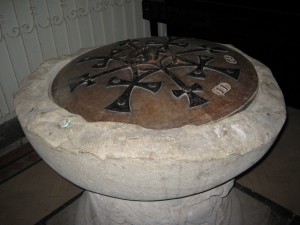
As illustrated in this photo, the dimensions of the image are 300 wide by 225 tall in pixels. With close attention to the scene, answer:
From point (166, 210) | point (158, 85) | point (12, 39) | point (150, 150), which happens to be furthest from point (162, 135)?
point (12, 39)

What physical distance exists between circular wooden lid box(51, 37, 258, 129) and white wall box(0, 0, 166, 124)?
1.17 m

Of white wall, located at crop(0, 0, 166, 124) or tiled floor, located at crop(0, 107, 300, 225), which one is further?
white wall, located at crop(0, 0, 166, 124)

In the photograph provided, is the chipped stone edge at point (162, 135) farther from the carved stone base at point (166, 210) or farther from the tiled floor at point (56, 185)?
the tiled floor at point (56, 185)

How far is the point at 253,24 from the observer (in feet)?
7.08

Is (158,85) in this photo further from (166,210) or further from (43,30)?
(43,30)

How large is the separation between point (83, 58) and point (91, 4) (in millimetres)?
1524

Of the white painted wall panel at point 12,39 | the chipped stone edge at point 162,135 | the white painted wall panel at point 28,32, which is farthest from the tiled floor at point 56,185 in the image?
the chipped stone edge at point 162,135

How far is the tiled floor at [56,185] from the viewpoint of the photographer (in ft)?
6.24

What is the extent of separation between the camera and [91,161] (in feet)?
3.19

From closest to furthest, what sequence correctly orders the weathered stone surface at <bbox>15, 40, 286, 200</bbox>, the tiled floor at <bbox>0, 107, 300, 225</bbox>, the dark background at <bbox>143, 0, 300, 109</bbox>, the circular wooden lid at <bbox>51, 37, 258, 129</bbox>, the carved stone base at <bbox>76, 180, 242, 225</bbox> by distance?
the weathered stone surface at <bbox>15, 40, 286, 200</bbox>, the circular wooden lid at <bbox>51, 37, 258, 129</bbox>, the carved stone base at <bbox>76, 180, 242, 225</bbox>, the tiled floor at <bbox>0, 107, 300, 225</bbox>, the dark background at <bbox>143, 0, 300, 109</bbox>

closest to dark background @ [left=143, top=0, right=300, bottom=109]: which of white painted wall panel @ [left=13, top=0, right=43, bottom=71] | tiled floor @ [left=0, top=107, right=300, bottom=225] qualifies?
tiled floor @ [left=0, top=107, right=300, bottom=225]

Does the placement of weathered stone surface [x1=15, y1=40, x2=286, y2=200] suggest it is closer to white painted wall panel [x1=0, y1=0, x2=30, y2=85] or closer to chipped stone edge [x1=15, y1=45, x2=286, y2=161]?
chipped stone edge [x1=15, y1=45, x2=286, y2=161]

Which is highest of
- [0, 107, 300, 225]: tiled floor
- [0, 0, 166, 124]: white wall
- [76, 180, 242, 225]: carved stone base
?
[0, 0, 166, 124]: white wall

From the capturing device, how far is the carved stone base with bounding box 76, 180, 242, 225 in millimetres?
1321
